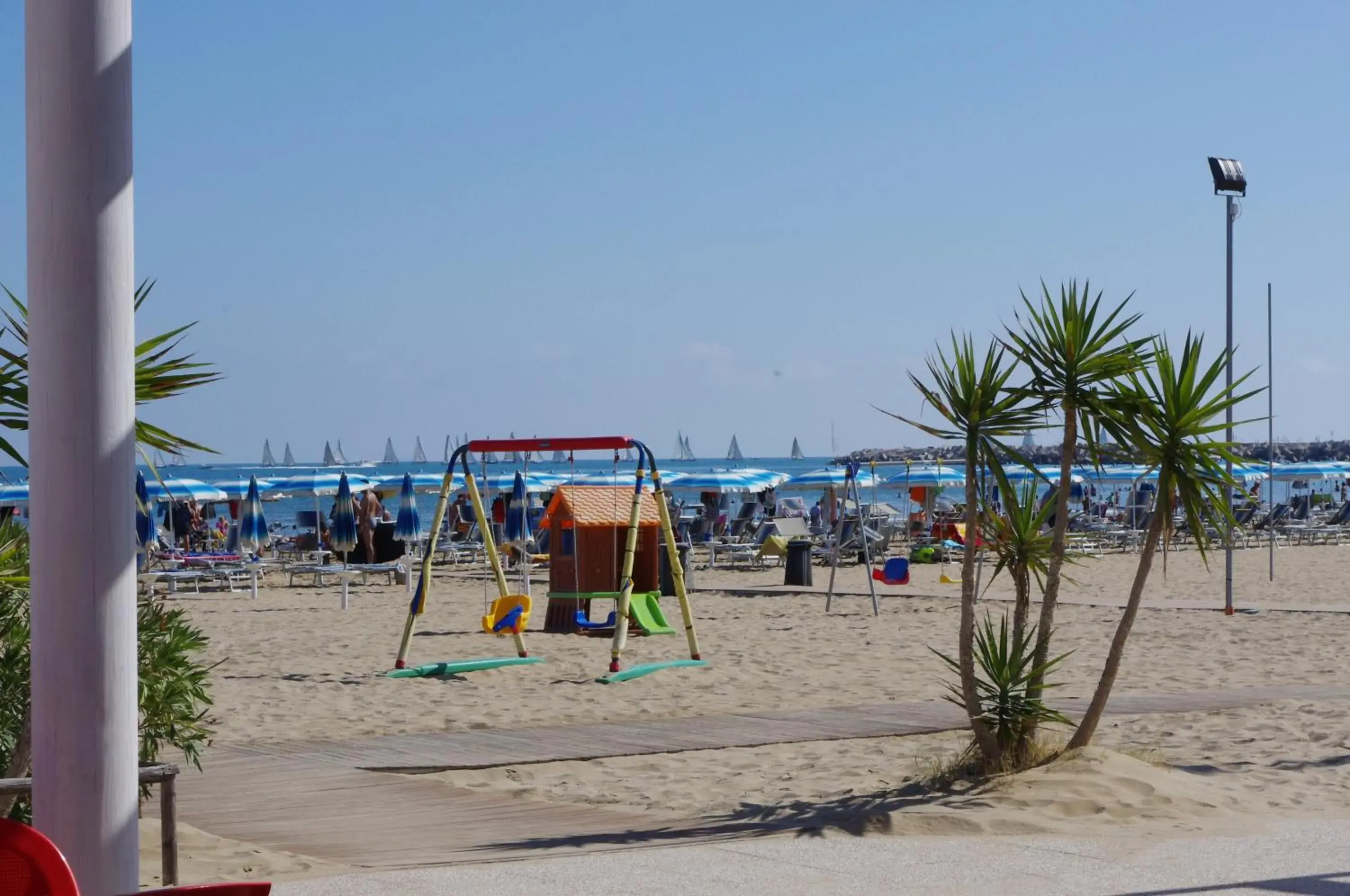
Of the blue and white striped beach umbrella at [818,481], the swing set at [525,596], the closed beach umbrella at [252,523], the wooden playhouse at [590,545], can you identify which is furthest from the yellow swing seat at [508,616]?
the blue and white striped beach umbrella at [818,481]

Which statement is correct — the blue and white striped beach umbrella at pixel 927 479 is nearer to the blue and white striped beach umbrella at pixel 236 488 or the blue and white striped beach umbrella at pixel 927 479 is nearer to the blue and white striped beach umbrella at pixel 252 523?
the blue and white striped beach umbrella at pixel 236 488

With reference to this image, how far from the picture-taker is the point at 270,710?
9.59 metres

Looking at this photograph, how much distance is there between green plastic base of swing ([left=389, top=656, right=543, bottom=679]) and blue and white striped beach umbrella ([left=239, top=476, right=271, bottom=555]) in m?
11.1

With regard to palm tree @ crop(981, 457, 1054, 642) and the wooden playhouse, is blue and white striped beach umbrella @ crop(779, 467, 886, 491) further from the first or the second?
palm tree @ crop(981, 457, 1054, 642)

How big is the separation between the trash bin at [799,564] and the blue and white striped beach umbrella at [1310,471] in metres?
19.9

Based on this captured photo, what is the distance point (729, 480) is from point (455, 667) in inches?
803

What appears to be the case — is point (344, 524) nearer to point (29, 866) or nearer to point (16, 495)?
point (16, 495)

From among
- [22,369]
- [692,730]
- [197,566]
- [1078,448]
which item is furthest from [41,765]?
[197,566]

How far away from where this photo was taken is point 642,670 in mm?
11250

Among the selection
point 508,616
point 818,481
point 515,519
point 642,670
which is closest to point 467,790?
point 642,670

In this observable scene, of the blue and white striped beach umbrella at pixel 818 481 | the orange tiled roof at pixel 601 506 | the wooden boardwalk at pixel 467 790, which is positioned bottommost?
the wooden boardwalk at pixel 467 790

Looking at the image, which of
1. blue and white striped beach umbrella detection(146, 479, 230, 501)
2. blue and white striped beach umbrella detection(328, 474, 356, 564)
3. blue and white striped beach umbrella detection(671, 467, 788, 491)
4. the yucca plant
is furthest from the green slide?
blue and white striped beach umbrella detection(671, 467, 788, 491)

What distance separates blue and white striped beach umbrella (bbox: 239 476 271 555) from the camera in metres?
22.4

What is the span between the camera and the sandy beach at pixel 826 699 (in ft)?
20.4
